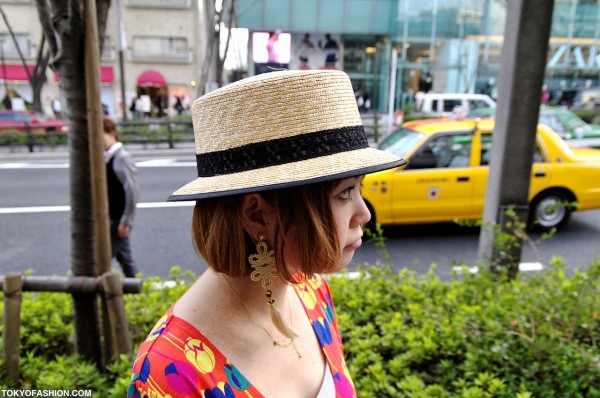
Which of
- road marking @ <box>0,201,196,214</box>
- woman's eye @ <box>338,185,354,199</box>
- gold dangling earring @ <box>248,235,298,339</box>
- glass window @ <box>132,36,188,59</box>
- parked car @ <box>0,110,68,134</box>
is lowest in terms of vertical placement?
road marking @ <box>0,201,196,214</box>

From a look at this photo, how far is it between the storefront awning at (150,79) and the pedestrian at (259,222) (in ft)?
96.7

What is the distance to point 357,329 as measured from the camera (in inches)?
101

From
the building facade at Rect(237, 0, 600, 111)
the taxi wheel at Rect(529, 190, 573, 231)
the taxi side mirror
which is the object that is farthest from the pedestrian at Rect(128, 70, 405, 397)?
the building facade at Rect(237, 0, 600, 111)

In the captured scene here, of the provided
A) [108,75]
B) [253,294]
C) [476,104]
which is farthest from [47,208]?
[108,75]

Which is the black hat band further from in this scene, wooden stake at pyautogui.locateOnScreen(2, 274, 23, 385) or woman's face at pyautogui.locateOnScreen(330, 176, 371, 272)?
wooden stake at pyautogui.locateOnScreen(2, 274, 23, 385)

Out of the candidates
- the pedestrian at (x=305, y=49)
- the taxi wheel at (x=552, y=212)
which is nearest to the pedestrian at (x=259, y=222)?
the taxi wheel at (x=552, y=212)

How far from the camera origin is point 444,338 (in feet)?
7.84

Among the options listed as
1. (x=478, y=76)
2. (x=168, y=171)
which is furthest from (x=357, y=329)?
(x=478, y=76)

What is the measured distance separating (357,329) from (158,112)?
2845 cm

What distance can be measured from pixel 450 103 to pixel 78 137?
66.5ft

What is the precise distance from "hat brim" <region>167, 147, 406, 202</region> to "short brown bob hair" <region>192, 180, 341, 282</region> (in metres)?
0.05

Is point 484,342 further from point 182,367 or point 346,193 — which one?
point 182,367

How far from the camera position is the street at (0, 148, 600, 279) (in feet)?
18.6

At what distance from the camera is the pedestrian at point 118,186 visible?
400 centimetres
